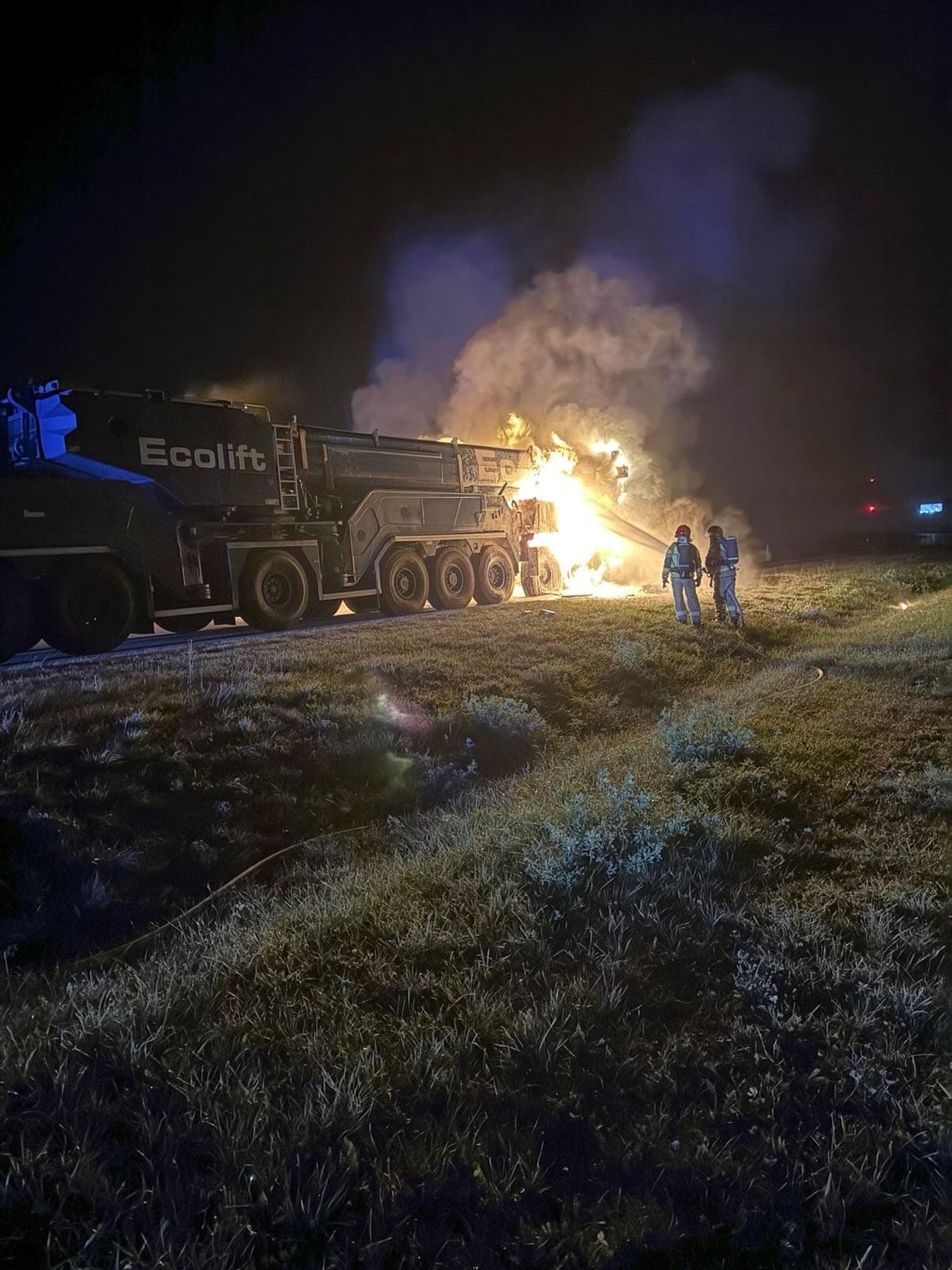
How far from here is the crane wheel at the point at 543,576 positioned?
70.3 ft

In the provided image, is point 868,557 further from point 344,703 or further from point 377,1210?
point 377,1210

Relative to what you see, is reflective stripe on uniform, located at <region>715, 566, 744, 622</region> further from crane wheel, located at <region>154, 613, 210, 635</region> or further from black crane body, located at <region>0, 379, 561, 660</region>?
crane wheel, located at <region>154, 613, 210, 635</region>

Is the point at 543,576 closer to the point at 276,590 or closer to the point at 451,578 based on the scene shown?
the point at 451,578

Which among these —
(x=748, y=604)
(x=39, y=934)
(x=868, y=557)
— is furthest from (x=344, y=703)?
(x=868, y=557)

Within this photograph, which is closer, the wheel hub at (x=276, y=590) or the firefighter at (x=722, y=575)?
the wheel hub at (x=276, y=590)

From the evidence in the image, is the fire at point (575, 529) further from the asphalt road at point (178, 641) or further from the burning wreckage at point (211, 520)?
the asphalt road at point (178, 641)

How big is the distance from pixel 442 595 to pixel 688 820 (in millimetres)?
12883

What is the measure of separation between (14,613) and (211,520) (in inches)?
141

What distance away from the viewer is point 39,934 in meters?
4.79

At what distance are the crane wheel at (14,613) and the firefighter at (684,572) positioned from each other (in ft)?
36.5

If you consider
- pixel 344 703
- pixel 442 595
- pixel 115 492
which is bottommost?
pixel 344 703

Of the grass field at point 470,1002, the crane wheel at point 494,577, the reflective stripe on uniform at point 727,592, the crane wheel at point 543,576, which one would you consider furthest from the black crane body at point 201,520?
the reflective stripe on uniform at point 727,592

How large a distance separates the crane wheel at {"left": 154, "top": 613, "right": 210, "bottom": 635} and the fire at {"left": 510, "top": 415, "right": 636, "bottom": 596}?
11.1m

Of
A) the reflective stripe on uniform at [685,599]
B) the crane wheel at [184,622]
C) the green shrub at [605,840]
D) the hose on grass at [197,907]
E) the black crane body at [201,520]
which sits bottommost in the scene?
the hose on grass at [197,907]
